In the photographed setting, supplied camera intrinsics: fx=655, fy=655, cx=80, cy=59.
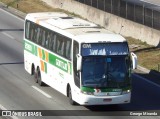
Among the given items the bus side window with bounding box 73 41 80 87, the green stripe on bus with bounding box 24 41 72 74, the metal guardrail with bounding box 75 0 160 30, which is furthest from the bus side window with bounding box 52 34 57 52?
the metal guardrail with bounding box 75 0 160 30

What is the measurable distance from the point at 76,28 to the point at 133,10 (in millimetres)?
14046

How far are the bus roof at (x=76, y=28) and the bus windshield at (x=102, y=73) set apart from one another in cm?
78

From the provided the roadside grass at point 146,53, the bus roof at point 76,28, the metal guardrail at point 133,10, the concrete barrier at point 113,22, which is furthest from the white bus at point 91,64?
the metal guardrail at point 133,10

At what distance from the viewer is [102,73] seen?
83.3 feet

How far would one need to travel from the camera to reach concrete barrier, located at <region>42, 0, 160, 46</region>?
1515 inches

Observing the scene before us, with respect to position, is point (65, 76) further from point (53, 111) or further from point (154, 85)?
point (154, 85)

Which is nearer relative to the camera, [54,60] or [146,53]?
[54,60]

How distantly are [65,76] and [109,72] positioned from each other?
2.54 meters

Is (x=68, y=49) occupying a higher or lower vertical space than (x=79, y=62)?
lower

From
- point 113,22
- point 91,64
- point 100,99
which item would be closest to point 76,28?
point 91,64

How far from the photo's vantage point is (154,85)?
30.4 meters

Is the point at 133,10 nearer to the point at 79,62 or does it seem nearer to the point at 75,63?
the point at 75,63

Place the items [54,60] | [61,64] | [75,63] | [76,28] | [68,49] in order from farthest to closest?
[54,60], [76,28], [61,64], [68,49], [75,63]

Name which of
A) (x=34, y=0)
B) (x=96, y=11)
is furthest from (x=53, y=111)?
(x=34, y=0)
